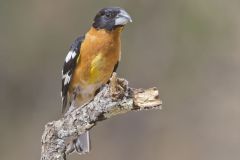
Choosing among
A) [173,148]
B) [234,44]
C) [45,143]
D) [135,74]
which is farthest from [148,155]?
[45,143]

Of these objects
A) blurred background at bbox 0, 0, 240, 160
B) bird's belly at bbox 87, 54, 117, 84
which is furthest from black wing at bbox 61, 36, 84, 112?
blurred background at bbox 0, 0, 240, 160

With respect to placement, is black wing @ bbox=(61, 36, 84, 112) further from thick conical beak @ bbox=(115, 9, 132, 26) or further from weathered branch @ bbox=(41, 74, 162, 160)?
weathered branch @ bbox=(41, 74, 162, 160)

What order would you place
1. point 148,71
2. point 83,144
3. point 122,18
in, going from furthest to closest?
point 148,71 → point 83,144 → point 122,18

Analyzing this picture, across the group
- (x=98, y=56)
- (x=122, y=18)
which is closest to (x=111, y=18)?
(x=122, y=18)

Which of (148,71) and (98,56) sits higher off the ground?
(148,71)

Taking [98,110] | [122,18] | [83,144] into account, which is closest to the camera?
[98,110]

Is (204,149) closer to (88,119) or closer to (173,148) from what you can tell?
(173,148)

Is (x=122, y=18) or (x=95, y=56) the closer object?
(x=122, y=18)

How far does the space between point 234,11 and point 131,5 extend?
116 centimetres

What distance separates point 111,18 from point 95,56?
0.25 meters

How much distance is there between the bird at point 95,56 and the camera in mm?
4121

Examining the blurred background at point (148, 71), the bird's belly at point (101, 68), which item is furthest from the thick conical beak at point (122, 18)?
the blurred background at point (148, 71)

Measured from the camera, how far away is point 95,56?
165 inches

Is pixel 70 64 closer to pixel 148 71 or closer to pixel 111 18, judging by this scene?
pixel 111 18
